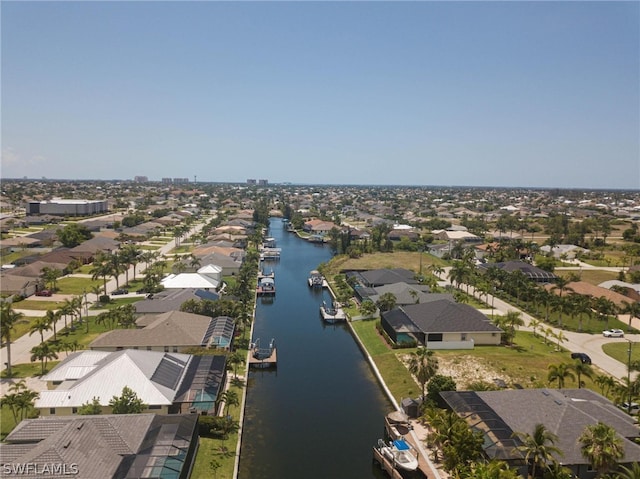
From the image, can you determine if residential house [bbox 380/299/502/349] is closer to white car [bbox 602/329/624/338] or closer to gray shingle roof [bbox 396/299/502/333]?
gray shingle roof [bbox 396/299/502/333]

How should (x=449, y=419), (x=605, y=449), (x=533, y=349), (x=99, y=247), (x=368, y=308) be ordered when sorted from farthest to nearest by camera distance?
(x=99, y=247), (x=368, y=308), (x=533, y=349), (x=449, y=419), (x=605, y=449)

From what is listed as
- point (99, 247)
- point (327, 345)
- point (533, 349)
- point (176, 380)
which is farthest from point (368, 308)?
point (99, 247)

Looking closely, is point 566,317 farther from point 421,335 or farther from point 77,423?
point 77,423

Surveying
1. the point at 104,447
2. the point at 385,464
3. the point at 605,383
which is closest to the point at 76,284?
the point at 104,447

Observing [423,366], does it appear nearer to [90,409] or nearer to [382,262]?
[90,409]

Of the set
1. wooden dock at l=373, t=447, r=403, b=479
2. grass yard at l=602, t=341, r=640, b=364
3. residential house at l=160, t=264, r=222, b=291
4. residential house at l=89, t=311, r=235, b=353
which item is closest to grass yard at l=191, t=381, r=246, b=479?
wooden dock at l=373, t=447, r=403, b=479

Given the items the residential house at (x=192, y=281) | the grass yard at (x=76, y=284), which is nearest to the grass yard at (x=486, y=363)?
the residential house at (x=192, y=281)
